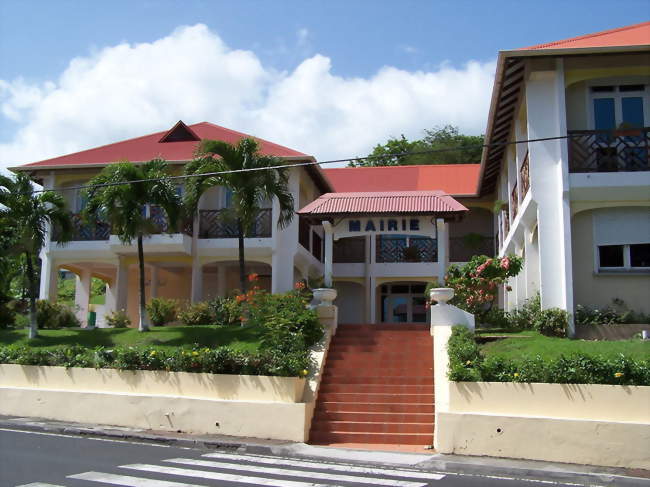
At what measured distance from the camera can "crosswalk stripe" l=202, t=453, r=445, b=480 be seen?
962 centimetres

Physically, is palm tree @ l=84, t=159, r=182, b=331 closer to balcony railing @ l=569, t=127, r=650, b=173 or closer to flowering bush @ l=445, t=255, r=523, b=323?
flowering bush @ l=445, t=255, r=523, b=323

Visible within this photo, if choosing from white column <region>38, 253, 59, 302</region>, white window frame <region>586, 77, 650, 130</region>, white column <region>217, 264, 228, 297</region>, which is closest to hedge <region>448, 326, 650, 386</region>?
white window frame <region>586, 77, 650, 130</region>

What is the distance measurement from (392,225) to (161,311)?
872 centimetres

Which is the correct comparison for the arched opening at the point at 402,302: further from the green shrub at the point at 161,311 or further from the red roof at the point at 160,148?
the green shrub at the point at 161,311

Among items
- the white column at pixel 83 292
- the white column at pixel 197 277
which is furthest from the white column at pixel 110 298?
the white column at pixel 197 277

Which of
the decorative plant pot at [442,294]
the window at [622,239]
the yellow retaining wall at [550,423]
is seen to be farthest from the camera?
the window at [622,239]

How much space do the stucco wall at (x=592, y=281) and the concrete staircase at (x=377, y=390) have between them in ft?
13.4

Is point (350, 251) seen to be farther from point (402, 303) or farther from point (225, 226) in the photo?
point (225, 226)

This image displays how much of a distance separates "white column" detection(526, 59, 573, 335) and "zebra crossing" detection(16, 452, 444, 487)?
7778 millimetres

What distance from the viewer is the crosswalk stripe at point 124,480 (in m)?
8.45

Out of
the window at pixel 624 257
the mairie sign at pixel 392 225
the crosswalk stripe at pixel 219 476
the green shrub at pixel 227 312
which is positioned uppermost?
the mairie sign at pixel 392 225

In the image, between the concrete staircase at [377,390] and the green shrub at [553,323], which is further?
the green shrub at [553,323]

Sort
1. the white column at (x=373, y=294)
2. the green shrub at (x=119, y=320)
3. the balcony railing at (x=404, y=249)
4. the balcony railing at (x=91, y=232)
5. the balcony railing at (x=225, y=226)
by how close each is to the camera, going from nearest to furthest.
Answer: the green shrub at (x=119, y=320) → the balcony railing at (x=225, y=226) → the balcony railing at (x=91, y=232) → the white column at (x=373, y=294) → the balcony railing at (x=404, y=249)

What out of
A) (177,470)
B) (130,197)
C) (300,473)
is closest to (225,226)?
(130,197)
